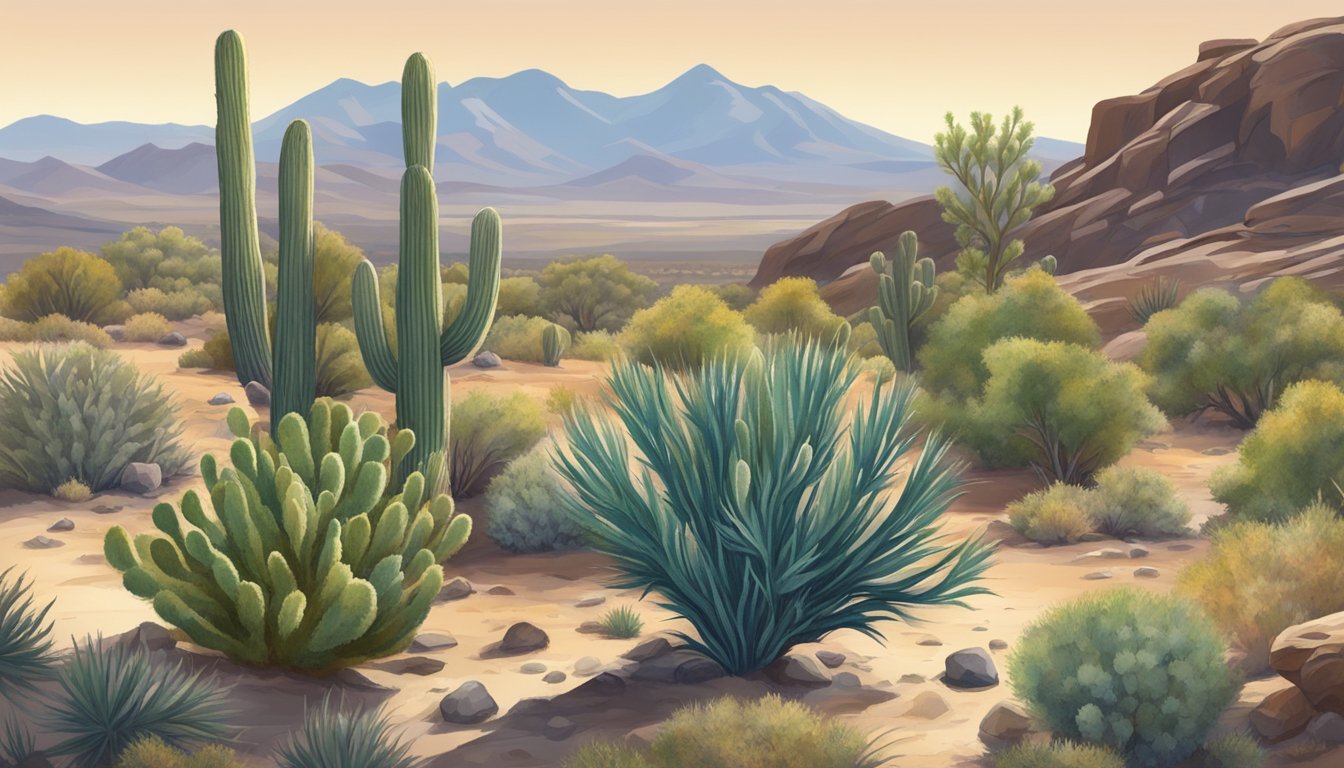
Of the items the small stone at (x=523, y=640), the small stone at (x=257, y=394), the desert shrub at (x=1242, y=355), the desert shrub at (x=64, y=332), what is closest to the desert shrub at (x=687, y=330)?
the small stone at (x=257, y=394)

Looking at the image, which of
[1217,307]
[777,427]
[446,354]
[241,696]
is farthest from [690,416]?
[1217,307]

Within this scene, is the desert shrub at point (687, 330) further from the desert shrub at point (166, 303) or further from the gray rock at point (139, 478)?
the desert shrub at point (166, 303)

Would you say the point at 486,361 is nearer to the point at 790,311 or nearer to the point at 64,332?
the point at 790,311

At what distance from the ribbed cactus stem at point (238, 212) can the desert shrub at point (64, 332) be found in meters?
9.48

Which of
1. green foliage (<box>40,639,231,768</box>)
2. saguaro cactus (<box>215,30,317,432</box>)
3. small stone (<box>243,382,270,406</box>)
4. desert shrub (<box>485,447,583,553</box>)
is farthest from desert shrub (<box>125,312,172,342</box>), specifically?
Result: green foliage (<box>40,639,231,768</box>)

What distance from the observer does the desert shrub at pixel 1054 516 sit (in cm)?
1266

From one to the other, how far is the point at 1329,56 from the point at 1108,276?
17.6 m

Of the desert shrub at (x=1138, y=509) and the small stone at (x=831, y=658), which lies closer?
the small stone at (x=831, y=658)

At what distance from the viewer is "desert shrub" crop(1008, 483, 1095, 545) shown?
12.7 metres

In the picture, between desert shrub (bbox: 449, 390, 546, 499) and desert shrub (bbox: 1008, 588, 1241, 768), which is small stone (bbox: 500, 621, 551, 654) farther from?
desert shrub (bbox: 449, 390, 546, 499)

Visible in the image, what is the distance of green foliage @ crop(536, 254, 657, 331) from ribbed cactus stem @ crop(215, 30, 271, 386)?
1727 centimetres

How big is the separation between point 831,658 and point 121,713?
4.07 metres

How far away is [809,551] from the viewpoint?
24.6 feet

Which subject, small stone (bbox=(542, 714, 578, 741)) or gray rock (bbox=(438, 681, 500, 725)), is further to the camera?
gray rock (bbox=(438, 681, 500, 725))
